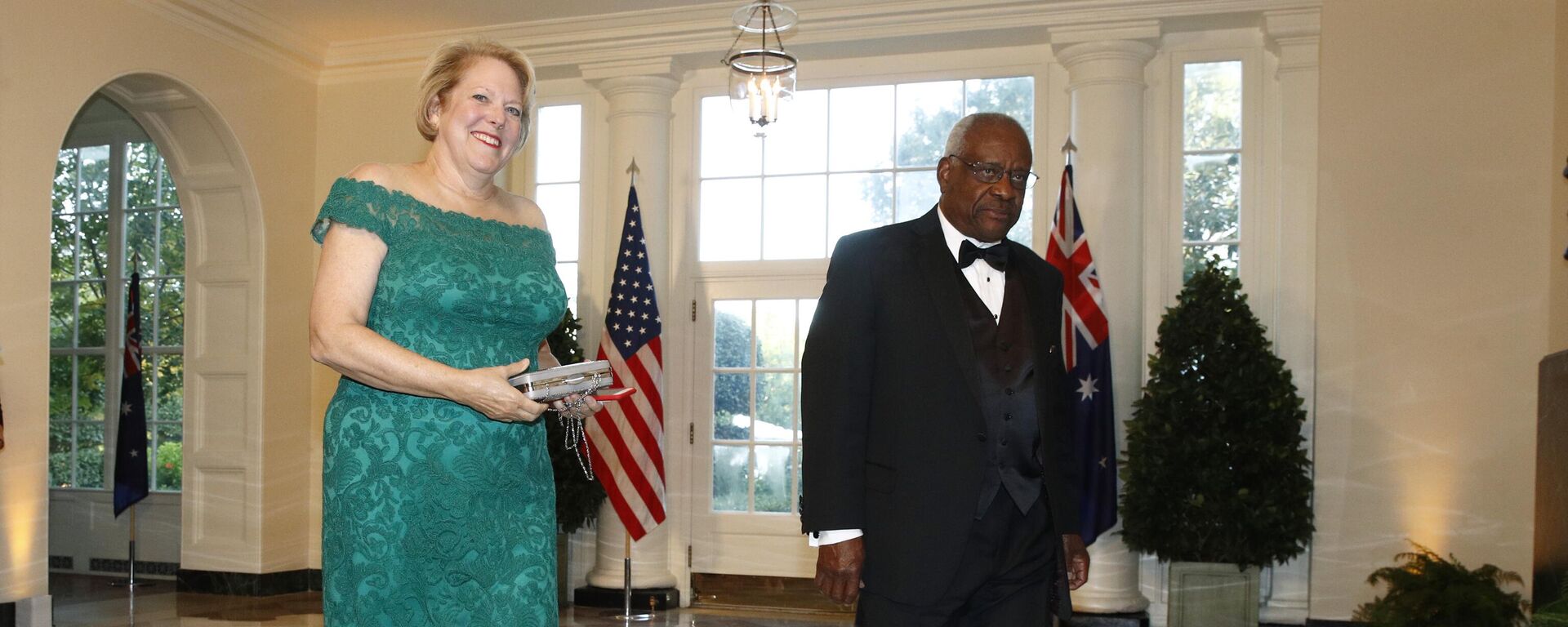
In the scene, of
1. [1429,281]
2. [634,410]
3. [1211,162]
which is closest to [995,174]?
[634,410]

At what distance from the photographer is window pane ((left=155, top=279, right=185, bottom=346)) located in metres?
9.12

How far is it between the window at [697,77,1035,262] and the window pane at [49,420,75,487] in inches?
204

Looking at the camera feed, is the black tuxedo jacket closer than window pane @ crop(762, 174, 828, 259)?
Yes

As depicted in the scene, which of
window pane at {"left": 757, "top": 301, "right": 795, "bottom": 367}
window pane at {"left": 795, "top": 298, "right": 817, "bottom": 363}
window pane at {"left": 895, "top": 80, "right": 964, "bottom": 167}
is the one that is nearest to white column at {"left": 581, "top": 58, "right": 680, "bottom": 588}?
window pane at {"left": 757, "top": 301, "right": 795, "bottom": 367}

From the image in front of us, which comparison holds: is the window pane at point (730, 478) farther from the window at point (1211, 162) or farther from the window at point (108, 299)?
the window at point (108, 299)

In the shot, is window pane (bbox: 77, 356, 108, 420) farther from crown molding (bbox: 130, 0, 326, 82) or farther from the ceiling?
the ceiling

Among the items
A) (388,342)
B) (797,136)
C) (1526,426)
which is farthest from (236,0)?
(1526,426)

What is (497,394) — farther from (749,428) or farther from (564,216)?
(564,216)

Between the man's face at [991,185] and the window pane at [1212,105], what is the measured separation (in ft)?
15.6

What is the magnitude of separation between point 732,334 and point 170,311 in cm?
415

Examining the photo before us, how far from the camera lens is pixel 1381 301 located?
654 centimetres

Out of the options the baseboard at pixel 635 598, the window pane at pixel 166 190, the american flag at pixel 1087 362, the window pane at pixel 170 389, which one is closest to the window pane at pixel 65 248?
the window pane at pixel 166 190

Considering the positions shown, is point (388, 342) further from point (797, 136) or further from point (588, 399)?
point (797, 136)

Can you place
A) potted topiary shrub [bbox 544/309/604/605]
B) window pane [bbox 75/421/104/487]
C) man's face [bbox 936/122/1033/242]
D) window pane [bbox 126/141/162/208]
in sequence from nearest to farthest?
man's face [bbox 936/122/1033/242], potted topiary shrub [bbox 544/309/604/605], window pane [bbox 126/141/162/208], window pane [bbox 75/421/104/487]
